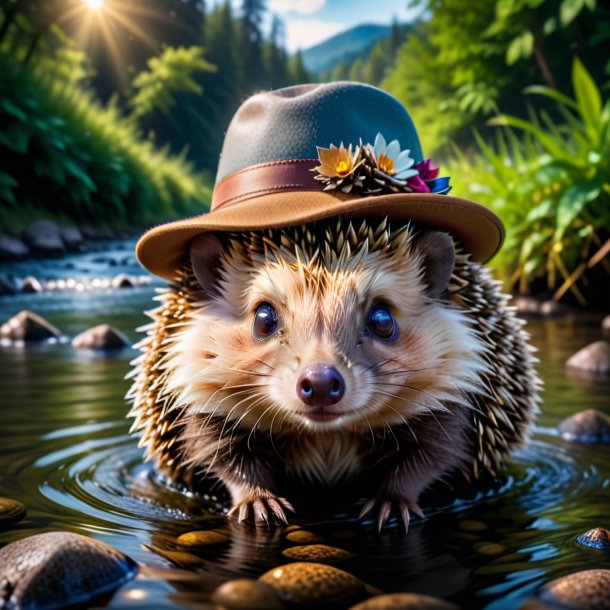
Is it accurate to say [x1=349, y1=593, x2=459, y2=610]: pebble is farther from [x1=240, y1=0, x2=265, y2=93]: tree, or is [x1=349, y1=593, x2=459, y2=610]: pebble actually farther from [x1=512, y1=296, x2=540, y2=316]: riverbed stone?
[x1=240, y1=0, x2=265, y2=93]: tree

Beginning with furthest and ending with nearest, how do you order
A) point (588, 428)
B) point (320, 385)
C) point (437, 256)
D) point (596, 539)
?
point (588, 428) < point (437, 256) < point (596, 539) < point (320, 385)

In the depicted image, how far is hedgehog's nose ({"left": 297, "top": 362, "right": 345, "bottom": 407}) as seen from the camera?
2.20m

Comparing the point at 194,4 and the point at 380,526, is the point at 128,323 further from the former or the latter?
the point at 194,4

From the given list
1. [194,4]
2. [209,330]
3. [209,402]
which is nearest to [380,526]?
[209,402]

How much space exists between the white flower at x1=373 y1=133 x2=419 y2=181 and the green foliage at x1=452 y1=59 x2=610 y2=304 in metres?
5.04

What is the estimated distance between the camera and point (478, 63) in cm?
2345

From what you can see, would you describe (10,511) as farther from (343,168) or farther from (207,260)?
(343,168)

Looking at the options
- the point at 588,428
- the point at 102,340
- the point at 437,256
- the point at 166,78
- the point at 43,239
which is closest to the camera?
the point at 437,256

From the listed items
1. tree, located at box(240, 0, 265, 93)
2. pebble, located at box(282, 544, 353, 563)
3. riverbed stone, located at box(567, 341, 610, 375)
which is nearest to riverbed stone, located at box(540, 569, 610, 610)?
pebble, located at box(282, 544, 353, 563)

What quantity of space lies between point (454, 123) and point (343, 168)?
85.2 ft

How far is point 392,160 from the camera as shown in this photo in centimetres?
271

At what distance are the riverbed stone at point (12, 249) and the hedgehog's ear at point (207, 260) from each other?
463 inches

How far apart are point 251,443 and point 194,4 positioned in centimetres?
5140

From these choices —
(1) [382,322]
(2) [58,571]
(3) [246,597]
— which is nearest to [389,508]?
(1) [382,322]
